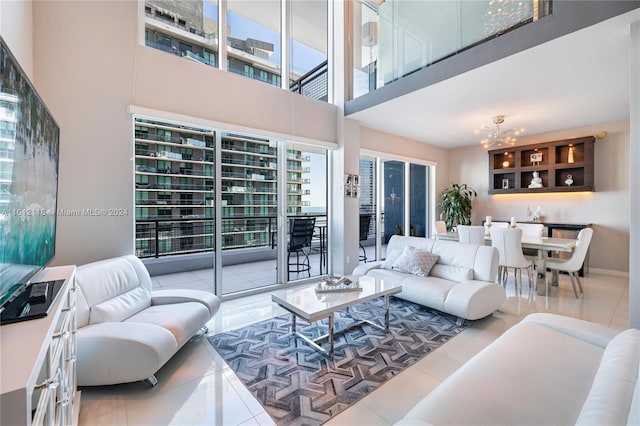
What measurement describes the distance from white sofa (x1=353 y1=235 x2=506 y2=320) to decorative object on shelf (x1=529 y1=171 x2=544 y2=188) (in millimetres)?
3535

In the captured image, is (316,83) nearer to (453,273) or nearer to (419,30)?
(419,30)

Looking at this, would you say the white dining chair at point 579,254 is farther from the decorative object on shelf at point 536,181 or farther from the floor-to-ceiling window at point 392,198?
the floor-to-ceiling window at point 392,198

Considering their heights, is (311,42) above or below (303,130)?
above

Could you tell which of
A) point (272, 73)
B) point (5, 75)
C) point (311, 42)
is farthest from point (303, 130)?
point (5, 75)

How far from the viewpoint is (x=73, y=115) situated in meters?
2.71

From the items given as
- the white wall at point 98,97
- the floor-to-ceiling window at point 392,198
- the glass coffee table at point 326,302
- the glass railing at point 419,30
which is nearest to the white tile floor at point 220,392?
the glass coffee table at point 326,302

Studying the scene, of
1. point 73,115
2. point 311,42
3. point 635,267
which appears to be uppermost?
point 311,42

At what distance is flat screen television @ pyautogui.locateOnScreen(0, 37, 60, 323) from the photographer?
99 cm

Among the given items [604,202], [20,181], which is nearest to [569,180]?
[604,202]

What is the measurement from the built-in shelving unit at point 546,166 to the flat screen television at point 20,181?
7.14 metres

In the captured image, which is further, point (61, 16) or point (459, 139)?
point (459, 139)

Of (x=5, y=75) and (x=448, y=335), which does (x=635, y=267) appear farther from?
(x=5, y=75)

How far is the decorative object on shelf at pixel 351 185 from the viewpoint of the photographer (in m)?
4.83

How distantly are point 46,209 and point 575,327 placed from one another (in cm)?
335
